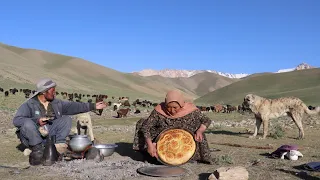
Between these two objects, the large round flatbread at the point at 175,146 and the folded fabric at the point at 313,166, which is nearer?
the folded fabric at the point at 313,166

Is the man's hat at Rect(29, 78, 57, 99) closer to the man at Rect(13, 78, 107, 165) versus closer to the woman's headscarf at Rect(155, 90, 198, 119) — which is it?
the man at Rect(13, 78, 107, 165)

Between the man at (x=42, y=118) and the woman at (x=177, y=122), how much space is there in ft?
4.13

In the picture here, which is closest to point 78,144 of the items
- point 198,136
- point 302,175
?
point 198,136

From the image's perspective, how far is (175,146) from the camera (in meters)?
7.43

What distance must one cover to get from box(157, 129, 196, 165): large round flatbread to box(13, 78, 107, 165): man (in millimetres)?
1653

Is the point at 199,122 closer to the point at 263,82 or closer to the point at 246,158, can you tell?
the point at 246,158

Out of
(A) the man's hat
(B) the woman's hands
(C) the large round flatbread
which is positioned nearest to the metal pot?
(A) the man's hat

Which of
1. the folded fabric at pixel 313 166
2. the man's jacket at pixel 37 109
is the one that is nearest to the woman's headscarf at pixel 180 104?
the man's jacket at pixel 37 109

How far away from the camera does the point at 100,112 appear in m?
25.1

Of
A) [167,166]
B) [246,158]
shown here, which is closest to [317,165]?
[246,158]

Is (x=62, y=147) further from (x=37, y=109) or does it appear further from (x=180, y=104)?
(x=180, y=104)

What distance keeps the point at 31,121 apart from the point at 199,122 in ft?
10.3

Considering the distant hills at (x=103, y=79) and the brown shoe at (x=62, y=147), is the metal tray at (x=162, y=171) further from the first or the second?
the distant hills at (x=103, y=79)

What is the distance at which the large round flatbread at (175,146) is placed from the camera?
7422 millimetres
